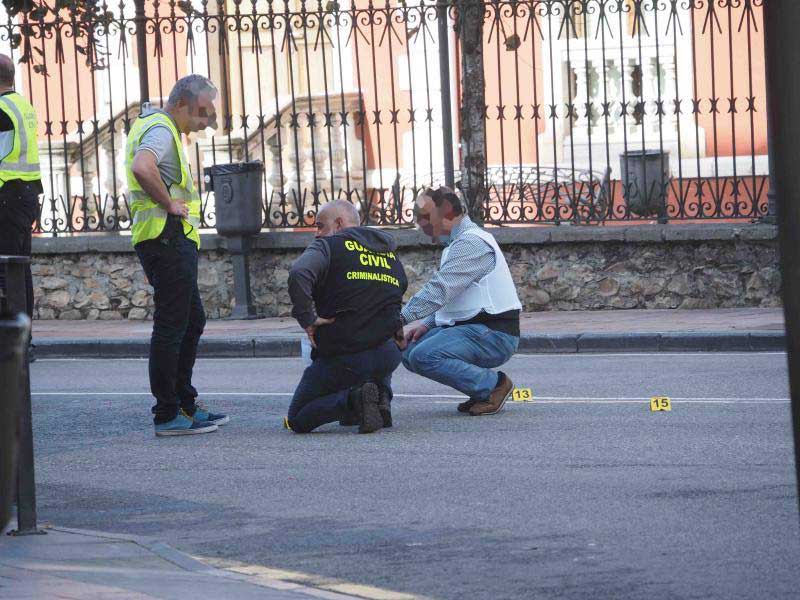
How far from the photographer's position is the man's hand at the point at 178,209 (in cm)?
823

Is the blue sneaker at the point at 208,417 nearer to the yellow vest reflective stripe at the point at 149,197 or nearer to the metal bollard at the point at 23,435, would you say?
the yellow vest reflective stripe at the point at 149,197

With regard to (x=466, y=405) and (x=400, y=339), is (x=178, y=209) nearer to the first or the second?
(x=400, y=339)

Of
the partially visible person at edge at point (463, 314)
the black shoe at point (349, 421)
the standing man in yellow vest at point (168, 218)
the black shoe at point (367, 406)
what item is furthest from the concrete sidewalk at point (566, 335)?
the standing man in yellow vest at point (168, 218)

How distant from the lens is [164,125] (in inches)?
329

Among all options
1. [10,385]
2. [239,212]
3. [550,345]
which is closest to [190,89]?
[550,345]

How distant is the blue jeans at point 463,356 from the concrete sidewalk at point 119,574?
10.8 ft

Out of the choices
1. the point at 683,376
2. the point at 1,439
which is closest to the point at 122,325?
the point at 683,376

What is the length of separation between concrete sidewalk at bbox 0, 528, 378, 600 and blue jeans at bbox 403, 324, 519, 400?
328 centimetres

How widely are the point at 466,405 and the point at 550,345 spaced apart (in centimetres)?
373

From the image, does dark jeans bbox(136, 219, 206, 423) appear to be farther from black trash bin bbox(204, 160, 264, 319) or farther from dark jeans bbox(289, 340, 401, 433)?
black trash bin bbox(204, 160, 264, 319)

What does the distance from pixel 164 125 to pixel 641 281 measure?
7131 mm

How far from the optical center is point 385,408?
8.41 meters

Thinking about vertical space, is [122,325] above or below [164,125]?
below

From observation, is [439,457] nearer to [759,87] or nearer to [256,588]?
[256,588]
